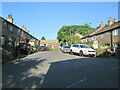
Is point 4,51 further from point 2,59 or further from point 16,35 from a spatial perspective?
point 16,35

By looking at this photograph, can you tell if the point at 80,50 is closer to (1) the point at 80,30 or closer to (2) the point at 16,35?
(2) the point at 16,35

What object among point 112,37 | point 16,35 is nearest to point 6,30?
point 16,35

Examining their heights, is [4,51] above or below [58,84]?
above

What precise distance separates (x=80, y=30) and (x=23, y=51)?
67.8m

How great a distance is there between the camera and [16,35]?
119 ft

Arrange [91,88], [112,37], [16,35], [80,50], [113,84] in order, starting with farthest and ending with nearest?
[16,35], [112,37], [80,50], [113,84], [91,88]

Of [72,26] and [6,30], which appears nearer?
[6,30]

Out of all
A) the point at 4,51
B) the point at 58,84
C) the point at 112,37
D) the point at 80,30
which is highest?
the point at 80,30

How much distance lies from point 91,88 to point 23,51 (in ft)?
62.2

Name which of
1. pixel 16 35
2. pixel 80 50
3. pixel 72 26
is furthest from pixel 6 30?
pixel 72 26

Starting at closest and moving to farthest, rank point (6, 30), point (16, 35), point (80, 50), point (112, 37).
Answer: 1. point (80, 50)
2. point (6, 30)
3. point (112, 37)
4. point (16, 35)

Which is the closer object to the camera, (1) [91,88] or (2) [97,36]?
(1) [91,88]

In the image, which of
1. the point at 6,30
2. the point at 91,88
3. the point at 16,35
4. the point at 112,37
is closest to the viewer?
the point at 91,88

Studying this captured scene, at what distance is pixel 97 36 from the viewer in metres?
41.5
